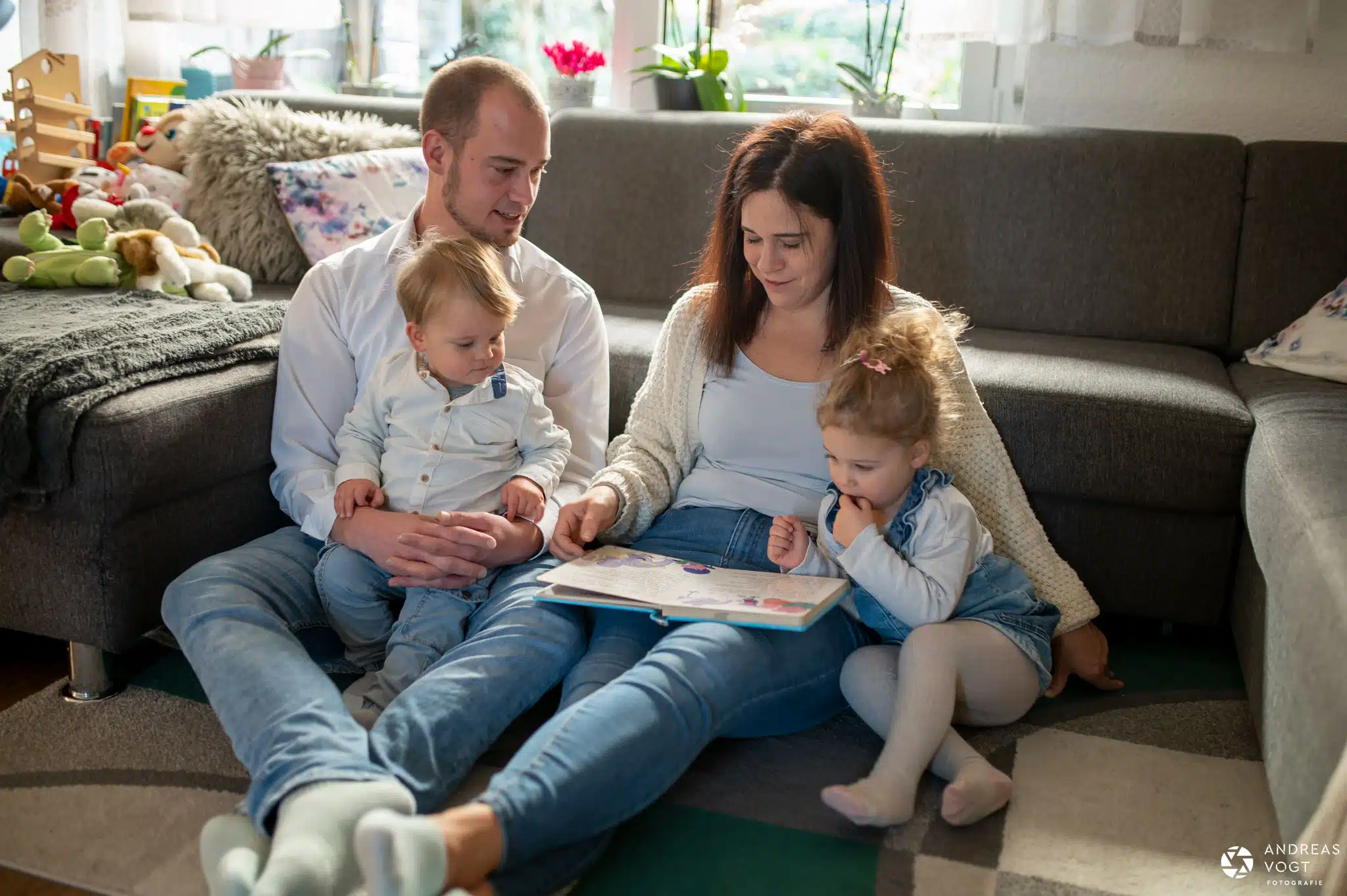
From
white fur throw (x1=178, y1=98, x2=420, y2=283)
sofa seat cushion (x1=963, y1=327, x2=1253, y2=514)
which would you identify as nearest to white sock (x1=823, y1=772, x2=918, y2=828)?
sofa seat cushion (x1=963, y1=327, x2=1253, y2=514)

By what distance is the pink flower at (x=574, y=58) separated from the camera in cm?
300

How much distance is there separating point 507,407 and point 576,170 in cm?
109

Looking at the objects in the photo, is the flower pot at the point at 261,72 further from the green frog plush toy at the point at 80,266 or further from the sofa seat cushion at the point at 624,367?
the sofa seat cushion at the point at 624,367

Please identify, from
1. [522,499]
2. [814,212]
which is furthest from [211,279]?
[814,212]

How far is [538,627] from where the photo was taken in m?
1.45

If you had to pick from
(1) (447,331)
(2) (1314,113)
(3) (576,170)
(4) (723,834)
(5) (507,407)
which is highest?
(2) (1314,113)

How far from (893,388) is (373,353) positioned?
0.77 meters

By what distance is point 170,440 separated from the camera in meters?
1.55

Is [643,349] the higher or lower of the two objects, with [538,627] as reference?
higher

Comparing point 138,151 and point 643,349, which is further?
point 138,151

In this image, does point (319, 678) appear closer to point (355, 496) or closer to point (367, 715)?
point (367, 715)

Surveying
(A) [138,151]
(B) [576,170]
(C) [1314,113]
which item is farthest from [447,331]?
(C) [1314,113]

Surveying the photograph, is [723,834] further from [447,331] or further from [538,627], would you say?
[447,331]

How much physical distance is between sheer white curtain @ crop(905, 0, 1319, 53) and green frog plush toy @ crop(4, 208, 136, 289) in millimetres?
1813
